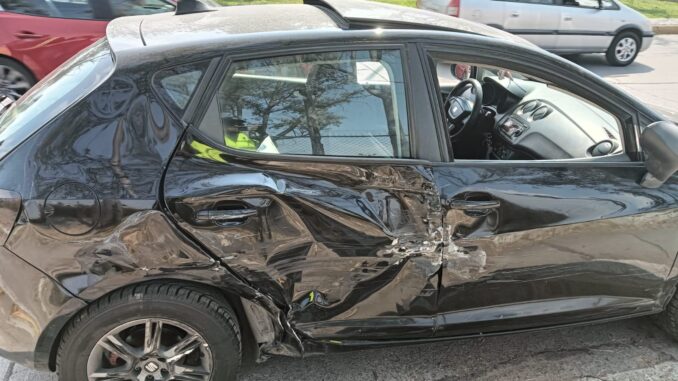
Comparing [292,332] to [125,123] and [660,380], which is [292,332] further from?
[660,380]

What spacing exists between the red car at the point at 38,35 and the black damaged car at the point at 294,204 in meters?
3.66

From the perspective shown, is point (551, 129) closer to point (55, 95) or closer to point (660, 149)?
point (660, 149)

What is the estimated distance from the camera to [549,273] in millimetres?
2480

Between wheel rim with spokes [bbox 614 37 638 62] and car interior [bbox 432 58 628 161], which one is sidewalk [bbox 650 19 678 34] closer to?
wheel rim with spokes [bbox 614 37 638 62]

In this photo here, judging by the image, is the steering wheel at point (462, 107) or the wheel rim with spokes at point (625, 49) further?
the wheel rim with spokes at point (625, 49)

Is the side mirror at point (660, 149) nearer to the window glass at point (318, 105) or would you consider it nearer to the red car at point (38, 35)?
the window glass at point (318, 105)

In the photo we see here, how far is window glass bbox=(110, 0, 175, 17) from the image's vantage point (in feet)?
20.0

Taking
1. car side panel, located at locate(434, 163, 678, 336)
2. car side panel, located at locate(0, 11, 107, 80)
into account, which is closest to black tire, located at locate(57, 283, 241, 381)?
car side panel, located at locate(434, 163, 678, 336)

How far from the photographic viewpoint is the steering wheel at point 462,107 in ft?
9.89

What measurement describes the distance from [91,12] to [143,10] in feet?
1.94

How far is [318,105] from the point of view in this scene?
2.28 metres

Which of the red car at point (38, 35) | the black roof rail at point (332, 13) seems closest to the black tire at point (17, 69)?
the red car at point (38, 35)

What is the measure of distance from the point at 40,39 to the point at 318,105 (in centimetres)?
469

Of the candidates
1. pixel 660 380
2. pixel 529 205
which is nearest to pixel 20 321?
pixel 529 205
